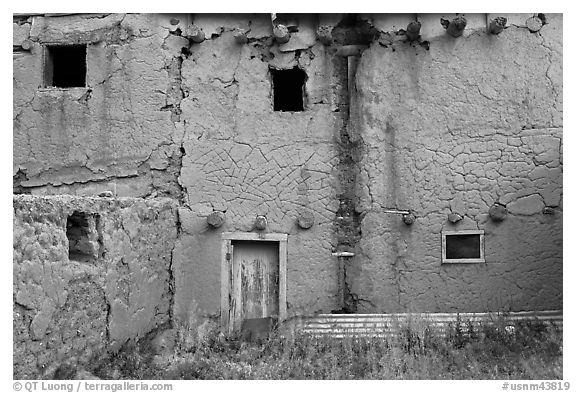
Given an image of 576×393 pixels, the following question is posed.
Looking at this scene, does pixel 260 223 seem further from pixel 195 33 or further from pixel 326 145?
pixel 195 33

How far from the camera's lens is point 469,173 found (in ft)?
26.7

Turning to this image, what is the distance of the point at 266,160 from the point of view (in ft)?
27.3

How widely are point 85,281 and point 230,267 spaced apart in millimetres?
2496

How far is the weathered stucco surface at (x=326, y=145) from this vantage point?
8.09 meters

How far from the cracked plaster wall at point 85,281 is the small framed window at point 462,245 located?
3810 mm

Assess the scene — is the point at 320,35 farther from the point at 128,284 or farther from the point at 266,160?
the point at 128,284

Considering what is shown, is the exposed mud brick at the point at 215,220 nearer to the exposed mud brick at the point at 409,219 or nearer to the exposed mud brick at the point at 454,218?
the exposed mud brick at the point at 409,219

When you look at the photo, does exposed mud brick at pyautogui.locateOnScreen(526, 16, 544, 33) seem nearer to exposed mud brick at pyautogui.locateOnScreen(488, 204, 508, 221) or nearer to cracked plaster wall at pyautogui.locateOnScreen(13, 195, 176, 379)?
exposed mud brick at pyautogui.locateOnScreen(488, 204, 508, 221)

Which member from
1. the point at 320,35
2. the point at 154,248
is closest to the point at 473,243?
the point at 320,35

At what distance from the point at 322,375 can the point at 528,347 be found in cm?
261

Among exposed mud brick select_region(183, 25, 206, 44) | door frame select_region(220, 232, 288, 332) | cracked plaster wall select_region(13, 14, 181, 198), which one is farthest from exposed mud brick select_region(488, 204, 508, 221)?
exposed mud brick select_region(183, 25, 206, 44)

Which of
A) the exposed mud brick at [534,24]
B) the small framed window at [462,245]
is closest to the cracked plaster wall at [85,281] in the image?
the small framed window at [462,245]

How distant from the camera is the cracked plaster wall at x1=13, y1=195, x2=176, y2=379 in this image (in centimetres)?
518

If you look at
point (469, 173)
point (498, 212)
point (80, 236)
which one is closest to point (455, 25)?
point (469, 173)
